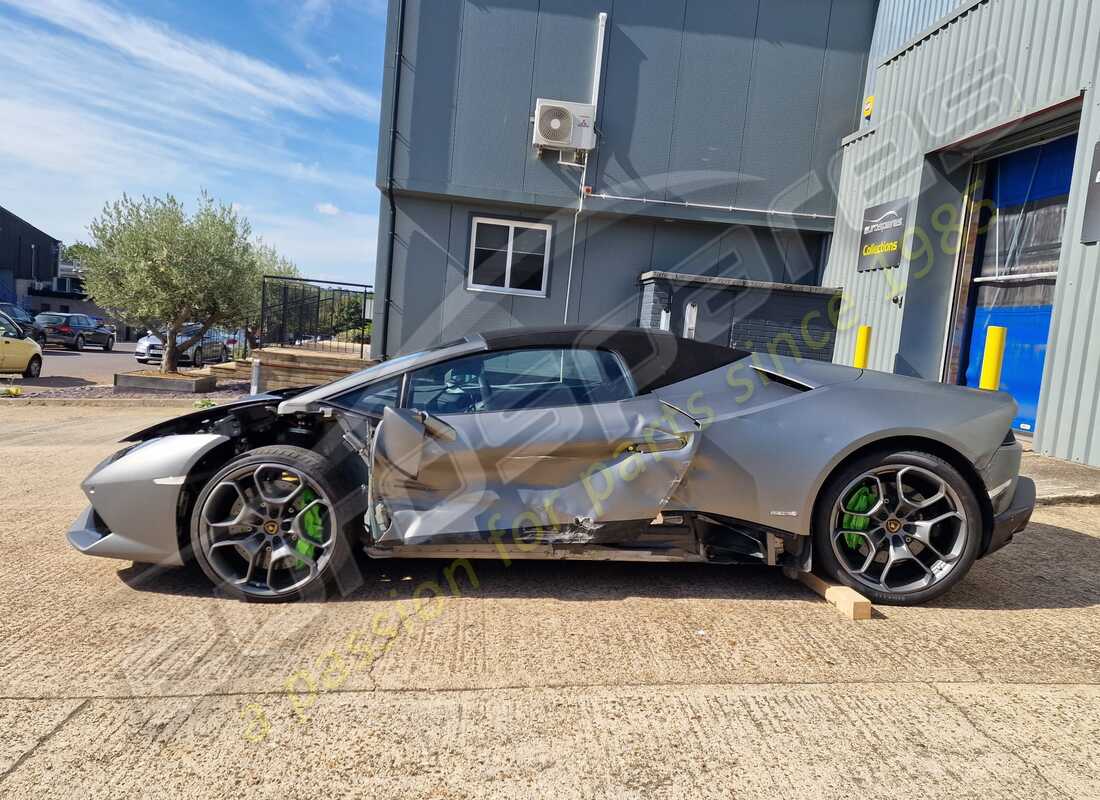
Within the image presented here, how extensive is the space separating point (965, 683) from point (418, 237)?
10258 millimetres

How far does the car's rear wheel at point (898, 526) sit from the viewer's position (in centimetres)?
318

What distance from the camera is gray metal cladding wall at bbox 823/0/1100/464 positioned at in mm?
6211

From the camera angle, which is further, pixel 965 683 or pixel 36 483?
pixel 36 483

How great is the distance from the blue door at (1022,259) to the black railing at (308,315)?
988cm

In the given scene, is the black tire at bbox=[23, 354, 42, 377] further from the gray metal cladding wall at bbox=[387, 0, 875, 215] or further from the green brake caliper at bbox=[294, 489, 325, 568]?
the green brake caliper at bbox=[294, 489, 325, 568]

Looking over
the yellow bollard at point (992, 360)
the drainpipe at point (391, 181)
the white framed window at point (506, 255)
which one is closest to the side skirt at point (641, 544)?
the yellow bollard at point (992, 360)

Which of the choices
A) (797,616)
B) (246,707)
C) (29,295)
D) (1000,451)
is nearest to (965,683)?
(797,616)

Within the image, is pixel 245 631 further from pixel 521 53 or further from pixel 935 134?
pixel 521 53

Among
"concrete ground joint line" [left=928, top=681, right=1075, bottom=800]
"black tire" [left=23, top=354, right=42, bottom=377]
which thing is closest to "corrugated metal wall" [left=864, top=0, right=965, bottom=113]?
"concrete ground joint line" [left=928, top=681, right=1075, bottom=800]

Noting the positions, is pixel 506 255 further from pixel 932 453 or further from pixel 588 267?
pixel 932 453

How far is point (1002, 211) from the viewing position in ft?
27.0

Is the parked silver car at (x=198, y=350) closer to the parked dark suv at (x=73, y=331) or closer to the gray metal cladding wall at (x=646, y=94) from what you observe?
the parked dark suv at (x=73, y=331)

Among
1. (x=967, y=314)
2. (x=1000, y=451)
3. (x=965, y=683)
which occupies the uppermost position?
(x=967, y=314)

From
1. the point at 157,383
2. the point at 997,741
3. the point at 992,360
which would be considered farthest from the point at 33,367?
the point at 997,741
